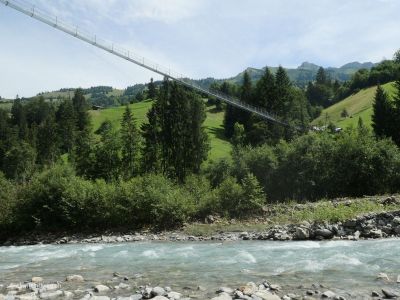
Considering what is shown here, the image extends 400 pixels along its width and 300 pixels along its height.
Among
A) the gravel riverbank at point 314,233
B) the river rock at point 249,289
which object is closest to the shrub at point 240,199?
the gravel riverbank at point 314,233

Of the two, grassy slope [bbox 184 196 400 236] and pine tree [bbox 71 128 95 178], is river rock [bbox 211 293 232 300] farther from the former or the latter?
pine tree [bbox 71 128 95 178]

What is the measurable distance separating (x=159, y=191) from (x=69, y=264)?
16525mm

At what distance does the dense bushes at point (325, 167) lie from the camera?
144ft

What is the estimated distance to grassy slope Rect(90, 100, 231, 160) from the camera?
8981 centimetres

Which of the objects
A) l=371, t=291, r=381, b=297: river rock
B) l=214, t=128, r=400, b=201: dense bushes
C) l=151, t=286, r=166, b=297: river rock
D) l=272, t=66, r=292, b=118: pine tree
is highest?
l=272, t=66, r=292, b=118: pine tree

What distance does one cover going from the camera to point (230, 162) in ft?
168

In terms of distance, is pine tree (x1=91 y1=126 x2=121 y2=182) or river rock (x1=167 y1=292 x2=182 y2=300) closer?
river rock (x1=167 y1=292 x2=182 y2=300)

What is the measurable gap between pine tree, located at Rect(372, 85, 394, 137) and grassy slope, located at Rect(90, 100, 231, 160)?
2491 centimetres

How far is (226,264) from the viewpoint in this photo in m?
20.5

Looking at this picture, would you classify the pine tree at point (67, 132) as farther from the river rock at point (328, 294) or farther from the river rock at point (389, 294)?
the river rock at point (389, 294)

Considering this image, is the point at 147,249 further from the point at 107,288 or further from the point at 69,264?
the point at 107,288

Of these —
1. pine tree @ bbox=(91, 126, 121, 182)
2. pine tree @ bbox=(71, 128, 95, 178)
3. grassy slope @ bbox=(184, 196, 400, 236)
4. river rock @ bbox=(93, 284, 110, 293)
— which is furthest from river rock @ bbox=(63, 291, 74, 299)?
pine tree @ bbox=(71, 128, 95, 178)

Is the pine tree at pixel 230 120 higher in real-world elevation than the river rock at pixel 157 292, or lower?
higher

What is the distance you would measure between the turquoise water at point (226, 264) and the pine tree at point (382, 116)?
45.8 m
